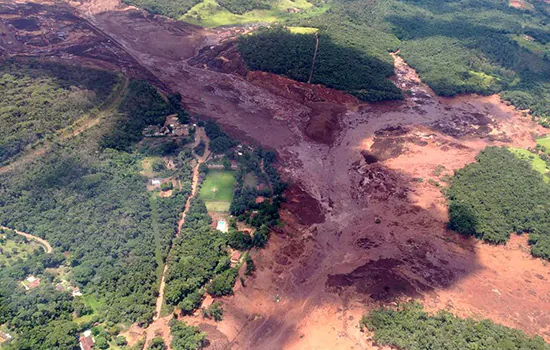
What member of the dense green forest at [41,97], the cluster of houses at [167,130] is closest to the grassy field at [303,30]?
the cluster of houses at [167,130]

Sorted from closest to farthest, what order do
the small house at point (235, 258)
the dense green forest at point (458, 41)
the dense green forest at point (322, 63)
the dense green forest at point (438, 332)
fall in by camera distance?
the dense green forest at point (438, 332), the small house at point (235, 258), the dense green forest at point (322, 63), the dense green forest at point (458, 41)

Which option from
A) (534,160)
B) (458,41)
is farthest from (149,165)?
(458,41)

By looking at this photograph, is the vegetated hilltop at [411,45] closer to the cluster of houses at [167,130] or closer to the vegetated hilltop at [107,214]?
the cluster of houses at [167,130]

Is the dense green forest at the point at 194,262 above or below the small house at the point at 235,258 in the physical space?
above

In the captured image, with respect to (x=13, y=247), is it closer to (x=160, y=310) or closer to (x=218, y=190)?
(x=160, y=310)

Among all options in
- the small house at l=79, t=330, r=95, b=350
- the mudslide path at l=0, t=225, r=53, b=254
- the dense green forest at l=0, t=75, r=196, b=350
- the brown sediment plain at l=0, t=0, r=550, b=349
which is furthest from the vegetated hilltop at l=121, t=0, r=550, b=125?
the small house at l=79, t=330, r=95, b=350

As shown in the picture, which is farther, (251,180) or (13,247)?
(251,180)

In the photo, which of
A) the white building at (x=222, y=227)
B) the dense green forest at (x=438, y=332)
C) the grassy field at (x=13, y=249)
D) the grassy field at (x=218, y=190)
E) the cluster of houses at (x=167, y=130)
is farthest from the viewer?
the cluster of houses at (x=167, y=130)
